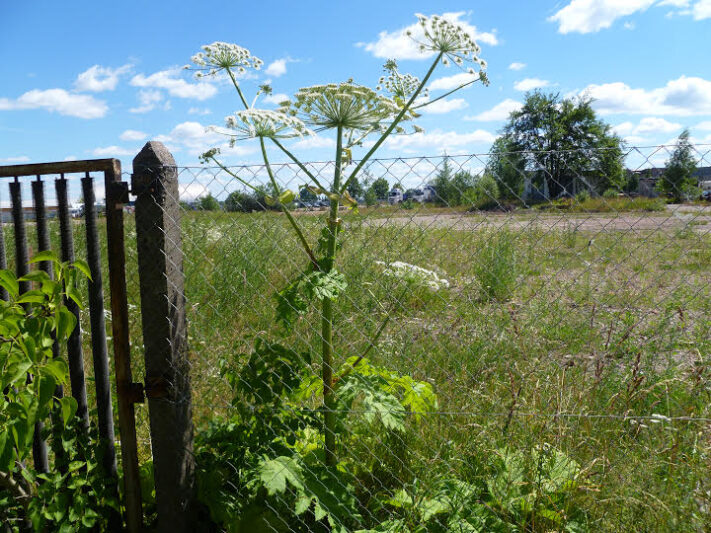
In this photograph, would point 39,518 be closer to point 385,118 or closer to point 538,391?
point 385,118

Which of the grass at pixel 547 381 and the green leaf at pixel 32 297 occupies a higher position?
the green leaf at pixel 32 297

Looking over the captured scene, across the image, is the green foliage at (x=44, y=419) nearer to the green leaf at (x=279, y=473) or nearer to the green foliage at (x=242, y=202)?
the green foliage at (x=242, y=202)

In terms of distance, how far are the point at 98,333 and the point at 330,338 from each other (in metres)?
1.10

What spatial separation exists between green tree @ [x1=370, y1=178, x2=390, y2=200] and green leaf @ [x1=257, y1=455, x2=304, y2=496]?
1105 mm

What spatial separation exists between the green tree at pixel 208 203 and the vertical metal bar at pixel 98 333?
47 cm

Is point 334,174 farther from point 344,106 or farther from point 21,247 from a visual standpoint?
point 21,247

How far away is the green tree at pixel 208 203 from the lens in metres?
2.30

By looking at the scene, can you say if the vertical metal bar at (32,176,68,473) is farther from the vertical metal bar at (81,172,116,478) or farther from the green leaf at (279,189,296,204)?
the green leaf at (279,189,296,204)

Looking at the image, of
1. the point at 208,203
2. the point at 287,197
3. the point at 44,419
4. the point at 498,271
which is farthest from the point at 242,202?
the point at 498,271

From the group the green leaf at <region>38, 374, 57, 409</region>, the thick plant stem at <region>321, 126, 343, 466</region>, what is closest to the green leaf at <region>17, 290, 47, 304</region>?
the green leaf at <region>38, 374, 57, 409</region>

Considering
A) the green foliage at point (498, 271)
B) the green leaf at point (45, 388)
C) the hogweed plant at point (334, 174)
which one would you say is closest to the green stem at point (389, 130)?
the hogweed plant at point (334, 174)

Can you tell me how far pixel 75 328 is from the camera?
2.51 m

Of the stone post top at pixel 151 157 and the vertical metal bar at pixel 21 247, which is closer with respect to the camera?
the stone post top at pixel 151 157

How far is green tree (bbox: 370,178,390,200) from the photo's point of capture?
2.08 metres
